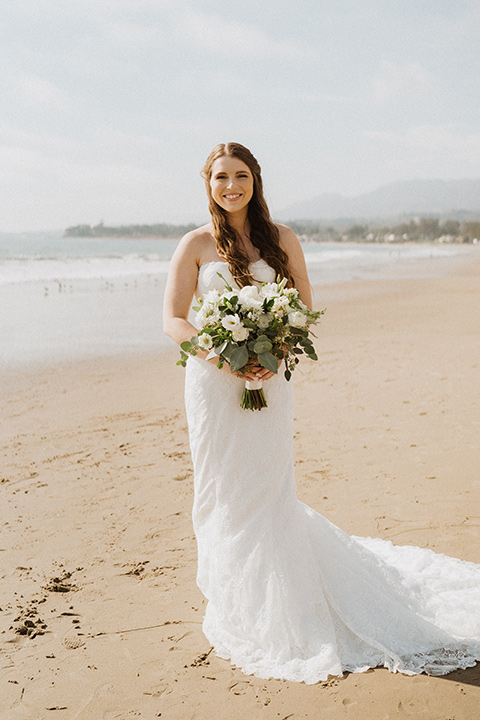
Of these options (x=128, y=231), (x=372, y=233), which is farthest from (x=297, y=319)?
(x=372, y=233)

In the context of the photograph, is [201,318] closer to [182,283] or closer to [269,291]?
[269,291]

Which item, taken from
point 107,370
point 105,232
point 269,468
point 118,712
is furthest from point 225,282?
point 105,232

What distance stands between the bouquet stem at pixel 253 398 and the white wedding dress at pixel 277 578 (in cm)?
8

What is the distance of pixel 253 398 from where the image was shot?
3.52 metres

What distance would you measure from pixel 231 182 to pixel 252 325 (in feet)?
3.28

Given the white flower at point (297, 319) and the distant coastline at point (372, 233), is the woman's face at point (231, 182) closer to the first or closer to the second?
the white flower at point (297, 319)

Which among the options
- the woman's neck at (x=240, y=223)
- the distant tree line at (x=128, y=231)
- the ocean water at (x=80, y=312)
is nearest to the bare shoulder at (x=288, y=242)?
the woman's neck at (x=240, y=223)

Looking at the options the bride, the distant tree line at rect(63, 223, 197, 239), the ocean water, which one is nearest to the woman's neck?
the bride

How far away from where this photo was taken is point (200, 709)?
3070 mm

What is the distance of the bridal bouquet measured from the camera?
3.21m

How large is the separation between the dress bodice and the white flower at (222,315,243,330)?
0.49 metres

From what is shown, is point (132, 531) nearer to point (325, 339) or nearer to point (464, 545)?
point (464, 545)

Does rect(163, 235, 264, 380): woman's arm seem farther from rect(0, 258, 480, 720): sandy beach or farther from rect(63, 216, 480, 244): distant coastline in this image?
rect(63, 216, 480, 244): distant coastline

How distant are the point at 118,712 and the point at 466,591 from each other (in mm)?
2194
